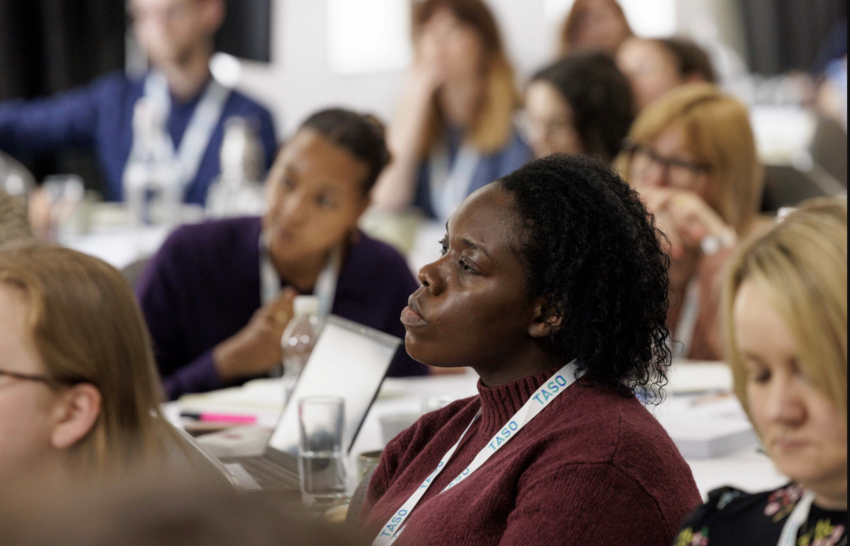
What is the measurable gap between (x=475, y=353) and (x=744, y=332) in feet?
1.38

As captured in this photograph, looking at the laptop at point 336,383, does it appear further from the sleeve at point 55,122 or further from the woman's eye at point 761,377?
the sleeve at point 55,122

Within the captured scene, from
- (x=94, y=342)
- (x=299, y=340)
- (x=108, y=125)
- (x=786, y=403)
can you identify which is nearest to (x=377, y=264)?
(x=299, y=340)

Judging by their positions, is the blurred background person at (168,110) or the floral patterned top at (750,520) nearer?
the floral patterned top at (750,520)

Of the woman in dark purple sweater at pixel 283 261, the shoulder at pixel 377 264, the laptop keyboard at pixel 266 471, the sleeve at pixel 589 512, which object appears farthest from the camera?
the shoulder at pixel 377 264

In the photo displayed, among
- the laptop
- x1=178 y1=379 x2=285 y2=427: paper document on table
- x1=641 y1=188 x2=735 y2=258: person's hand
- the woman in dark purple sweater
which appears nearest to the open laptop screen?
the laptop

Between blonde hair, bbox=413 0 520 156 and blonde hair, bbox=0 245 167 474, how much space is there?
3.61 m

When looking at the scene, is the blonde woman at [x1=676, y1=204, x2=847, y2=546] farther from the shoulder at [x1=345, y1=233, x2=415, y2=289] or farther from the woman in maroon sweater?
the shoulder at [x1=345, y1=233, x2=415, y2=289]

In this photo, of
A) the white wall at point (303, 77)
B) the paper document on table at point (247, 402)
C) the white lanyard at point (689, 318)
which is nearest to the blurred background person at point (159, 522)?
the paper document on table at point (247, 402)

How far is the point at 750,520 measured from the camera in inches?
37.6

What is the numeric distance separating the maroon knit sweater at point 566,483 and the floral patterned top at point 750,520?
0.09 m

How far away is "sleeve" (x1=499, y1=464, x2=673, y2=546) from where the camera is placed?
3.48ft

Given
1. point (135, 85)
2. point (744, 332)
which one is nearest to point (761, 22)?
point (135, 85)

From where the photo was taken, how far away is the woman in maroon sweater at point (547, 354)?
1099 millimetres

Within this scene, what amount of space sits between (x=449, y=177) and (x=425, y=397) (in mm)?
2999
